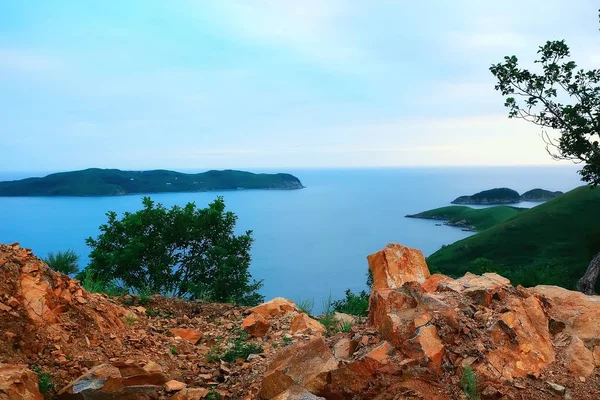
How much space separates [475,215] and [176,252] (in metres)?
112

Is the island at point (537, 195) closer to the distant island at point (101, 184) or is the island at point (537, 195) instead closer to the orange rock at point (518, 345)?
the distant island at point (101, 184)

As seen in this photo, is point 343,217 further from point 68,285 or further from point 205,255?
point 68,285

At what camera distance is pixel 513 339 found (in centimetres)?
653

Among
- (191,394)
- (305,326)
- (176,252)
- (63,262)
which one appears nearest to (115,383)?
(191,394)

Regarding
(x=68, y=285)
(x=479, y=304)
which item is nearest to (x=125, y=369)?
(x=68, y=285)

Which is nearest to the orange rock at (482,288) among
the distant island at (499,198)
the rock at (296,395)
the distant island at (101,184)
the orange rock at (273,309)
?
the rock at (296,395)

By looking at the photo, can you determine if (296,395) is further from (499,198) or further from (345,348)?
(499,198)

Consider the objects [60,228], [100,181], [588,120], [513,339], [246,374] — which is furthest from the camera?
[100,181]

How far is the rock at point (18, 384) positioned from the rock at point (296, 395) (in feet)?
11.0

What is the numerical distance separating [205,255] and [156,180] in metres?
153

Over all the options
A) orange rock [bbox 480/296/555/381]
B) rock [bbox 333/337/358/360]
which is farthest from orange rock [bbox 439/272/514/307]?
rock [bbox 333/337/358/360]

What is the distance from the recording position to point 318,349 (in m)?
6.72

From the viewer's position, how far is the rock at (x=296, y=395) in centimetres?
592

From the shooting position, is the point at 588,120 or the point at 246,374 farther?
the point at 588,120
